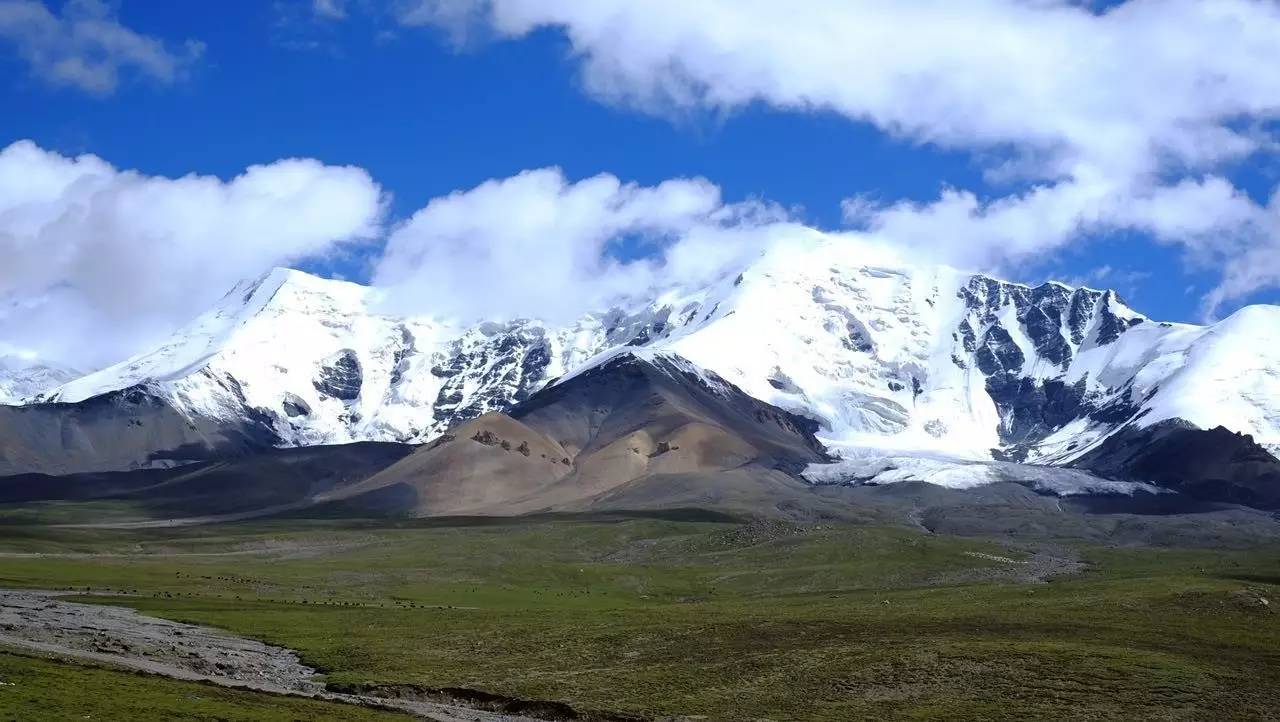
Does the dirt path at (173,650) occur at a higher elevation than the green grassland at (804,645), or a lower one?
higher

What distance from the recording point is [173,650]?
92.8 metres

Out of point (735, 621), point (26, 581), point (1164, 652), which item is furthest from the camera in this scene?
point (26, 581)

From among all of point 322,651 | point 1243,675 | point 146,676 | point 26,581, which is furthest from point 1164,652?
point 26,581

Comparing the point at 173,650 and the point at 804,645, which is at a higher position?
the point at 173,650

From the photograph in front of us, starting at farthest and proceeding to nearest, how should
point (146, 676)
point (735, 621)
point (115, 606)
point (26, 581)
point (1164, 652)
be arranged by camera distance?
point (26, 581) < point (115, 606) < point (735, 621) < point (1164, 652) < point (146, 676)

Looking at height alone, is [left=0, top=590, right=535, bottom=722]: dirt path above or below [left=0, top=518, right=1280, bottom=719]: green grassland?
above

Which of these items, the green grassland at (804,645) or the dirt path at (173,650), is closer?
the dirt path at (173,650)

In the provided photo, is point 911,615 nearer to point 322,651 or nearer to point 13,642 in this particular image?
point 322,651

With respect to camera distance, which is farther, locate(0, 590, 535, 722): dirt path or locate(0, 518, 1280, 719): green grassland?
locate(0, 518, 1280, 719): green grassland

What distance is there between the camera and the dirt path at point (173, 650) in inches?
3157

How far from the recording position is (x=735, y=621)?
113m

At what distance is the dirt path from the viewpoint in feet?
263

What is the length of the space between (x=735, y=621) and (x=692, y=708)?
112 feet

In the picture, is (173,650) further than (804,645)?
No
